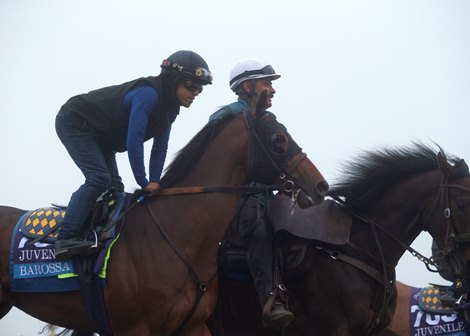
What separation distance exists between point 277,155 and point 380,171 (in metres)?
1.71

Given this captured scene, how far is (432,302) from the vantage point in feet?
28.3

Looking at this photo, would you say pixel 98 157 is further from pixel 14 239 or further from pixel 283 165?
pixel 283 165

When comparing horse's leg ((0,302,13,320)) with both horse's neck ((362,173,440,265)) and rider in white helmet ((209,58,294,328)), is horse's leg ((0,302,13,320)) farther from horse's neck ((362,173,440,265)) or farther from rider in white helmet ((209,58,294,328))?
horse's neck ((362,173,440,265))

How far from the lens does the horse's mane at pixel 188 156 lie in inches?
250

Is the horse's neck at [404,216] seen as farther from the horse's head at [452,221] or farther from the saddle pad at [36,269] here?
the saddle pad at [36,269]

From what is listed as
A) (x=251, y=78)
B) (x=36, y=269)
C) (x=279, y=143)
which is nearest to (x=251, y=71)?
(x=251, y=78)

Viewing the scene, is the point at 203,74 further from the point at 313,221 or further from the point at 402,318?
the point at 402,318

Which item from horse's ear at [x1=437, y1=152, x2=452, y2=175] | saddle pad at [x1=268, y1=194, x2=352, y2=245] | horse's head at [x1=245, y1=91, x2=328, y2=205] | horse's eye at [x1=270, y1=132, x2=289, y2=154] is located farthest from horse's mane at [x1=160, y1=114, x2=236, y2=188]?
horse's ear at [x1=437, y1=152, x2=452, y2=175]

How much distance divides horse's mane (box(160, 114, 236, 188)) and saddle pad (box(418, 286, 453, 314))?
376cm

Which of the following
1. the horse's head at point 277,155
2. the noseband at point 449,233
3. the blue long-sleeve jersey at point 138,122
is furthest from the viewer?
the noseband at point 449,233

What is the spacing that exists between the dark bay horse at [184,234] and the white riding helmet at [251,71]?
1201mm

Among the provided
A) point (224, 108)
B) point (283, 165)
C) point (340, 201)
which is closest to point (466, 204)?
point (340, 201)

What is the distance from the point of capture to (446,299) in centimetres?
816

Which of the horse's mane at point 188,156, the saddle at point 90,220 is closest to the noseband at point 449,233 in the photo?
the horse's mane at point 188,156
